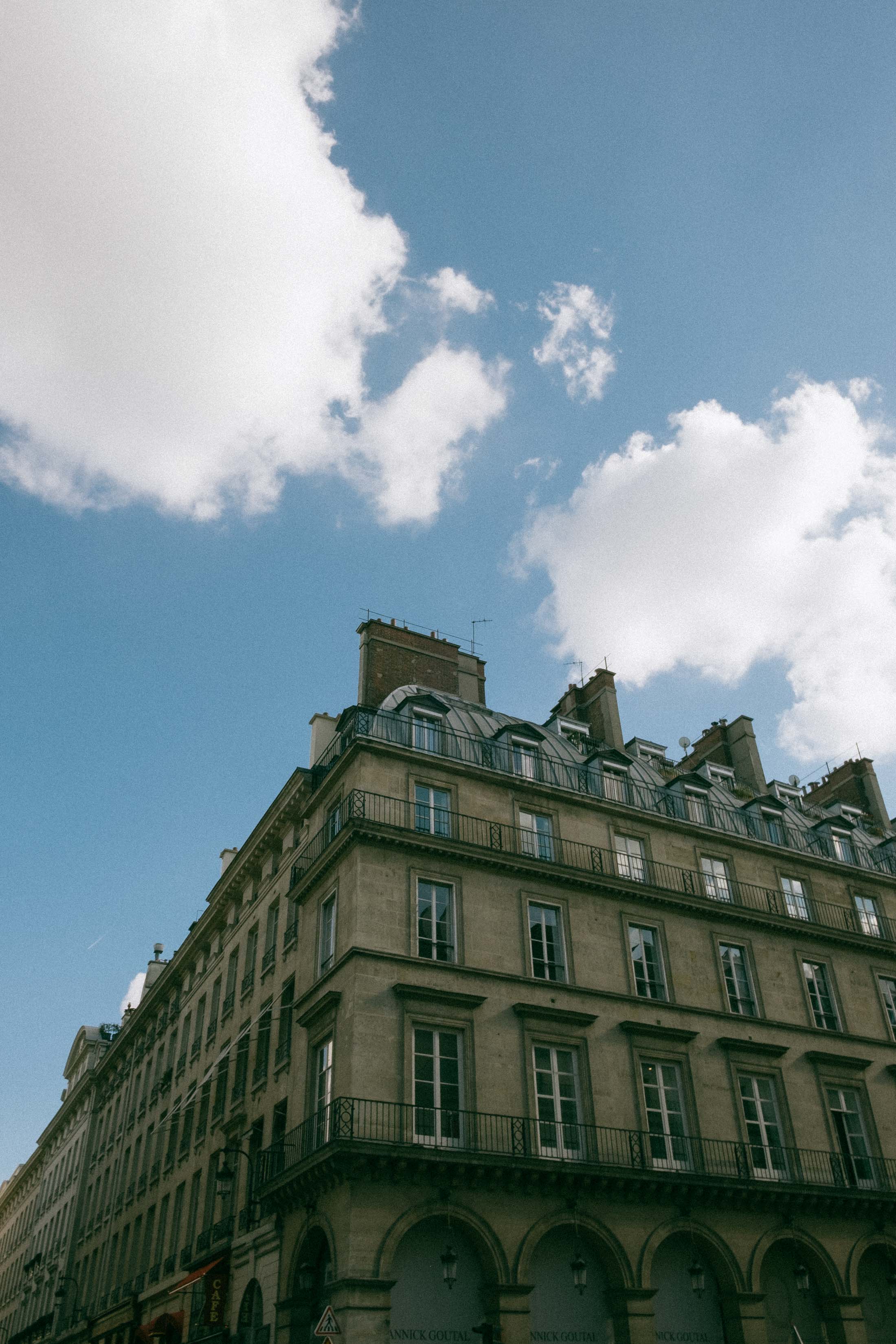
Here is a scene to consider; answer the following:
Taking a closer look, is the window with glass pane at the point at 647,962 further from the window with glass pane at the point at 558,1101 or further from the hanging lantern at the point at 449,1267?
the hanging lantern at the point at 449,1267

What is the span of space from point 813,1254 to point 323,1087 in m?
13.1

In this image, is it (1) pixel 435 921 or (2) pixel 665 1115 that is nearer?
(1) pixel 435 921

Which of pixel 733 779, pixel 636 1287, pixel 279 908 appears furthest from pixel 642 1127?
pixel 733 779

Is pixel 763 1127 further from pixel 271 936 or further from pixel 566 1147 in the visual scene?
pixel 271 936

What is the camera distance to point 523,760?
30.0 metres

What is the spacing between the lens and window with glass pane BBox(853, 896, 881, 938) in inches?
1341

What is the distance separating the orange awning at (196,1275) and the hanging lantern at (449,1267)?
9.09m

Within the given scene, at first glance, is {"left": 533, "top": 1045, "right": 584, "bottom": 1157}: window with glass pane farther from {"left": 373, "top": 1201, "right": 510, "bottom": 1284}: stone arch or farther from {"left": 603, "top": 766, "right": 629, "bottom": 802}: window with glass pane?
{"left": 603, "top": 766, "right": 629, "bottom": 802}: window with glass pane

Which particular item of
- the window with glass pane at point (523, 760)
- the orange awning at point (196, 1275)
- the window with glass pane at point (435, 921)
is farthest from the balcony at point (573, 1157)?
the window with glass pane at point (523, 760)

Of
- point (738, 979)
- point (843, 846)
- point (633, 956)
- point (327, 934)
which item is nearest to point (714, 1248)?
point (633, 956)

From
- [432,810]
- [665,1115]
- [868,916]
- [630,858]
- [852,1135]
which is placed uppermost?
[868,916]

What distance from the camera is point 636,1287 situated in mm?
23016

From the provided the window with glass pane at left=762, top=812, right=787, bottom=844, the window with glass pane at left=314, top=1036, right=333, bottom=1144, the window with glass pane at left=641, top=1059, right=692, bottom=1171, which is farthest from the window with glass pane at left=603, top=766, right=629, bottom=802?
the window with glass pane at left=314, top=1036, right=333, bottom=1144

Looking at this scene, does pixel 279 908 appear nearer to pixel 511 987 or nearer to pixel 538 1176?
pixel 511 987
